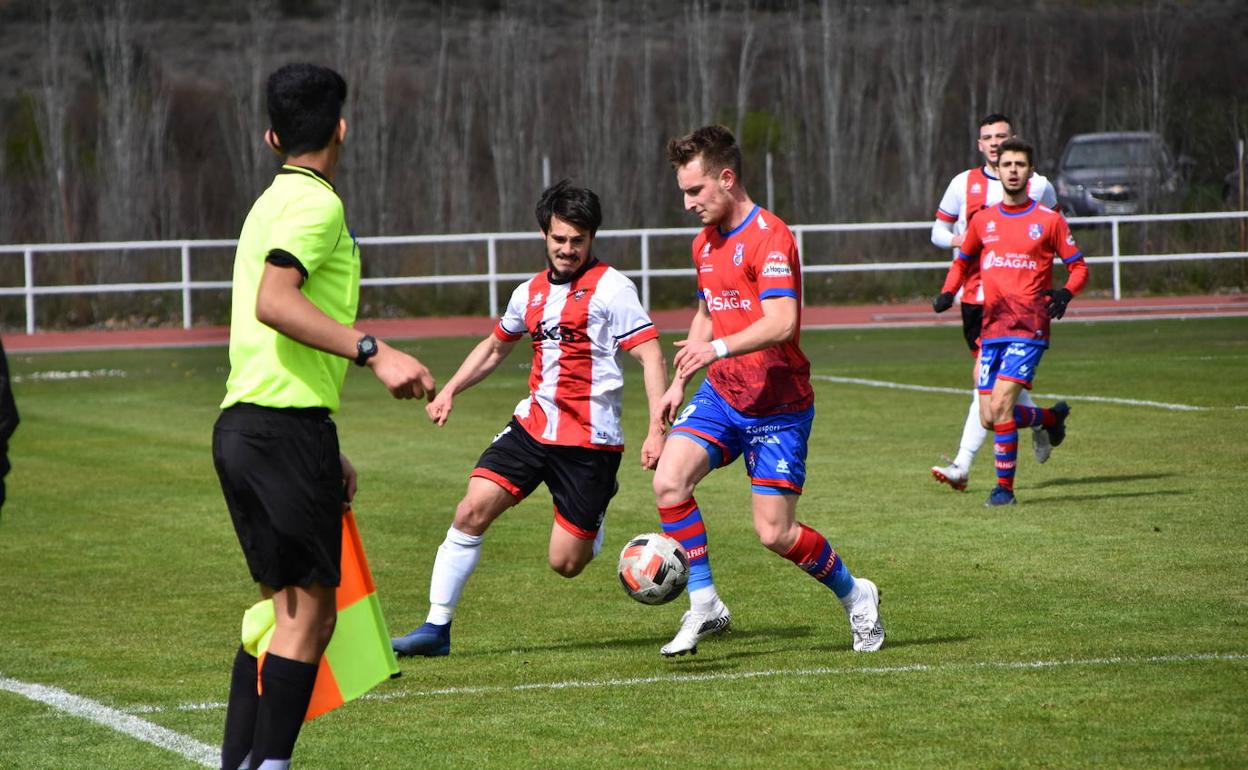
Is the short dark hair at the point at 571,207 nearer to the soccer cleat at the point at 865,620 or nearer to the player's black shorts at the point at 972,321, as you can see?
the soccer cleat at the point at 865,620

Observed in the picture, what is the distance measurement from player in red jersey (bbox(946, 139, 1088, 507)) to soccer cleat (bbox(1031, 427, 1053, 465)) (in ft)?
2.87

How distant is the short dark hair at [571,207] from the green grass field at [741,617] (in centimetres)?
169

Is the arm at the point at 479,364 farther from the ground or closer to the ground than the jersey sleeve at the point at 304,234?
closer to the ground

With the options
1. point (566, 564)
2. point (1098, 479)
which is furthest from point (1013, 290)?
point (566, 564)

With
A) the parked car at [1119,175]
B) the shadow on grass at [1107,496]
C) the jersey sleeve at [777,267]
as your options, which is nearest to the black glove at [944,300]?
the shadow on grass at [1107,496]

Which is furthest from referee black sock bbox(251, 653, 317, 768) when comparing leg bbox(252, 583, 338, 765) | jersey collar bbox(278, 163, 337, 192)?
jersey collar bbox(278, 163, 337, 192)

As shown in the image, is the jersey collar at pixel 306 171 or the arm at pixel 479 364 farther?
the arm at pixel 479 364

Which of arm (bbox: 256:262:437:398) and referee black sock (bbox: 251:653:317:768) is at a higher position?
arm (bbox: 256:262:437:398)

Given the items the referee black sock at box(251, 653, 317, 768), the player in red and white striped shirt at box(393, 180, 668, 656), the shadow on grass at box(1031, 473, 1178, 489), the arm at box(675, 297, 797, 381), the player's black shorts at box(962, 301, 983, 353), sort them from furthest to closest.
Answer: the player's black shorts at box(962, 301, 983, 353)
the shadow on grass at box(1031, 473, 1178, 489)
the player in red and white striped shirt at box(393, 180, 668, 656)
the arm at box(675, 297, 797, 381)
the referee black sock at box(251, 653, 317, 768)

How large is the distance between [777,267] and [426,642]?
6.54ft

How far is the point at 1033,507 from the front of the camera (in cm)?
1071

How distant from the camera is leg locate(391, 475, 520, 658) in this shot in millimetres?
7309

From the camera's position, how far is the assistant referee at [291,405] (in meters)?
4.72

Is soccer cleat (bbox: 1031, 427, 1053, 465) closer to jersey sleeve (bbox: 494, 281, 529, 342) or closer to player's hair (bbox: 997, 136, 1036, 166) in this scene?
player's hair (bbox: 997, 136, 1036, 166)
